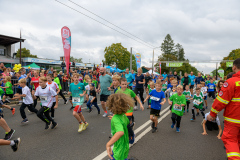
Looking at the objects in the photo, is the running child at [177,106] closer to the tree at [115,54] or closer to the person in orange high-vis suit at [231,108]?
the person in orange high-vis suit at [231,108]

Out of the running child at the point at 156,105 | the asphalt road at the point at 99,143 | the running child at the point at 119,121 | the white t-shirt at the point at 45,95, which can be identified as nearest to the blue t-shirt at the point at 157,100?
the running child at the point at 156,105

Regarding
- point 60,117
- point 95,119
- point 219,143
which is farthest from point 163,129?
point 60,117

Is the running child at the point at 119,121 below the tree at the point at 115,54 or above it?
below

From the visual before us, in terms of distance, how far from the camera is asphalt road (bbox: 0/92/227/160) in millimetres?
3344

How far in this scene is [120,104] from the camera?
2.11m

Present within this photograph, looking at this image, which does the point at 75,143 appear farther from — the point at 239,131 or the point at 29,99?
the point at 239,131

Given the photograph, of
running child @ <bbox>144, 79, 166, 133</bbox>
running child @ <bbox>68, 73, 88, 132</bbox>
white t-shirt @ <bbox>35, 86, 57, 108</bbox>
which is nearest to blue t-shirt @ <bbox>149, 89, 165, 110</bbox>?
running child @ <bbox>144, 79, 166, 133</bbox>

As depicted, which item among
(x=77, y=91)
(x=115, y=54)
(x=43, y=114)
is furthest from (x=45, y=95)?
(x=115, y=54)

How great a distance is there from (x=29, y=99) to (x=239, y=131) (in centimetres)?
574

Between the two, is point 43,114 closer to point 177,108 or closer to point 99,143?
point 99,143

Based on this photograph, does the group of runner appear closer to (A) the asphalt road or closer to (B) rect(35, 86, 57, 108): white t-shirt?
(B) rect(35, 86, 57, 108): white t-shirt

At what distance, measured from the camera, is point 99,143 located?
3.91 m

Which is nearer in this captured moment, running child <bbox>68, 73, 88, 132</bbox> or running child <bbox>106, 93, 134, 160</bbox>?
running child <bbox>106, 93, 134, 160</bbox>

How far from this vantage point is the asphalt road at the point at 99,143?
11.0ft
